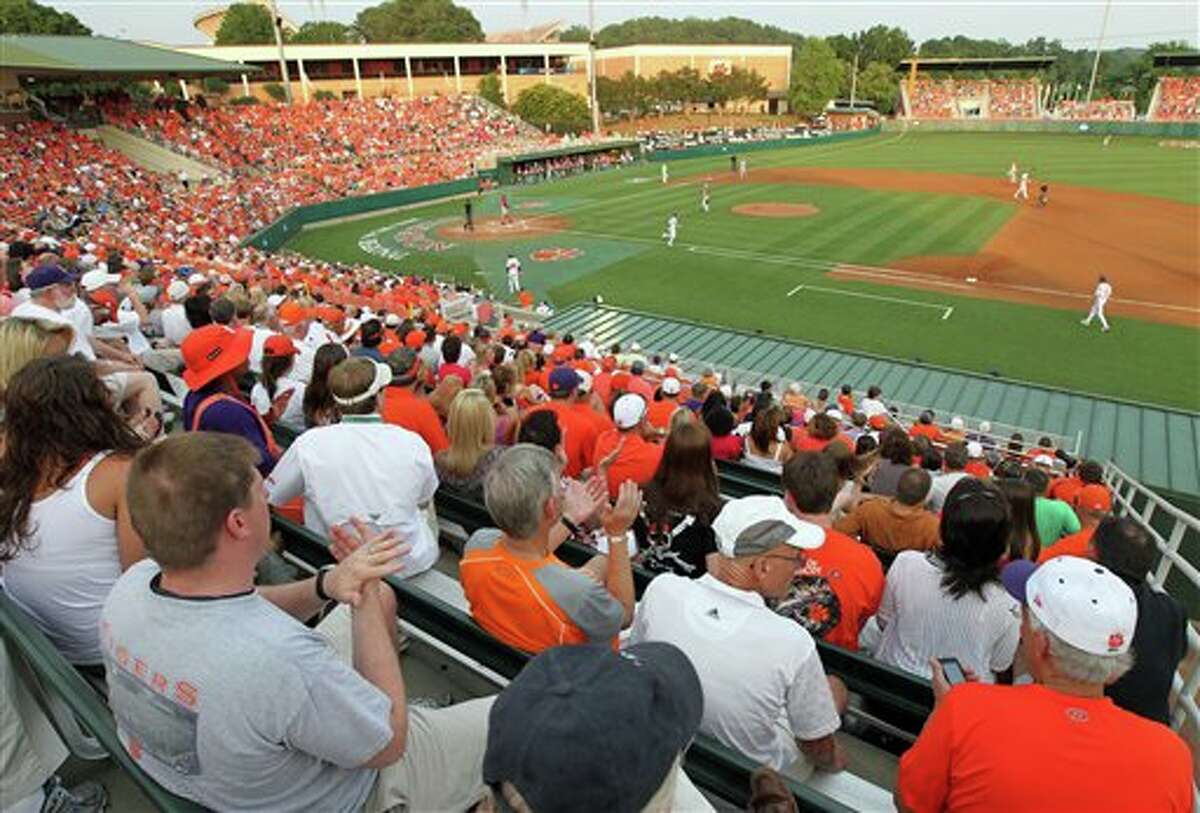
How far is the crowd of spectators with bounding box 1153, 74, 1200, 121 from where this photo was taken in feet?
227

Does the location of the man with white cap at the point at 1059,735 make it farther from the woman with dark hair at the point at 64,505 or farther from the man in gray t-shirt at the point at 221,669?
the woman with dark hair at the point at 64,505

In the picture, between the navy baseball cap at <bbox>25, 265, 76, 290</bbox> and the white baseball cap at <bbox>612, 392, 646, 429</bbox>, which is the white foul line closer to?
the white baseball cap at <bbox>612, 392, 646, 429</bbox>

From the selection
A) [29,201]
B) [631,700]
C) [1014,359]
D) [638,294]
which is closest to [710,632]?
[631,700]

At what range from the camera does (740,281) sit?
25.3 metres

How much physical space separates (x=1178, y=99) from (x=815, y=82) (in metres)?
35.9

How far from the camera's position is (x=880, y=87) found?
89500mm

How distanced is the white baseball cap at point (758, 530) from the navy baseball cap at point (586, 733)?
1269 millimetres

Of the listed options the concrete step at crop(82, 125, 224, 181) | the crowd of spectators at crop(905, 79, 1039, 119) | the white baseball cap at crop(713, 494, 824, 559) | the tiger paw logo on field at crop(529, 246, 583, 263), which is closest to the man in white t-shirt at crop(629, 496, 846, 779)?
the white baseball cap at crop(713, 494, 824, 559)

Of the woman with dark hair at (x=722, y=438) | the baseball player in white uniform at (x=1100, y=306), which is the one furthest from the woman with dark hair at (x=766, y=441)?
the baseball player in white uniform at (x=1100, y=306)

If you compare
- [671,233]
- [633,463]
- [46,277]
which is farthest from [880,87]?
[46,277]

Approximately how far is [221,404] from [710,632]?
316cm

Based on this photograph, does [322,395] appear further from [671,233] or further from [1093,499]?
[671,233]

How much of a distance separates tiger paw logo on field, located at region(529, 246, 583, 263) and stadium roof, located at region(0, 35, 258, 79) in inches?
853

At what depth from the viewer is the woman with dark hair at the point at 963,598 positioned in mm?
3592
